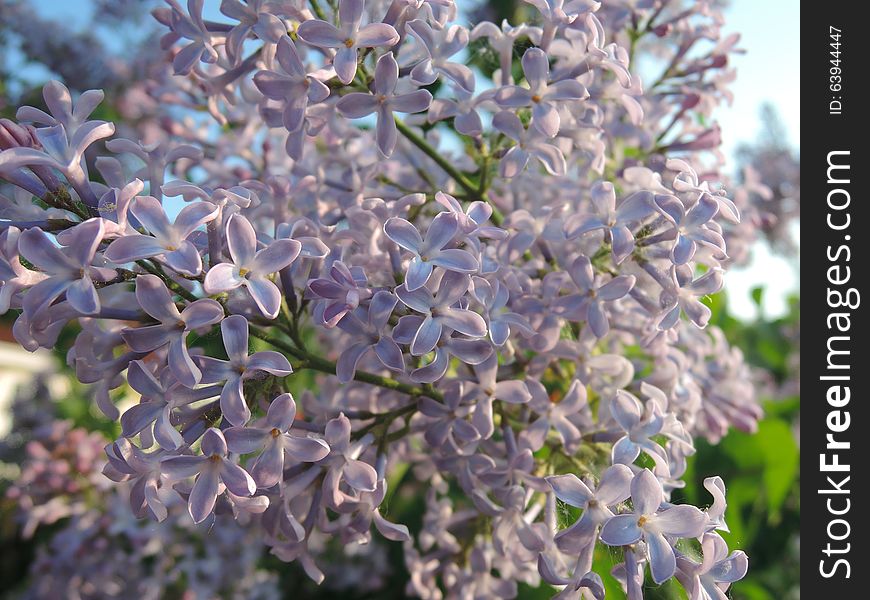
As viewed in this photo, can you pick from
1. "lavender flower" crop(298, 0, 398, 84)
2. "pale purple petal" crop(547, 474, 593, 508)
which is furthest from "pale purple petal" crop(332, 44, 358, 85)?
"pale purple petal" crop(547, 474, 593, 508)

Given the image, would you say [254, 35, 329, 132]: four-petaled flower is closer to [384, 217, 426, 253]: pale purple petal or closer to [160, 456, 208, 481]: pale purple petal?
[384, 217, 426, 253]: pale purple petal

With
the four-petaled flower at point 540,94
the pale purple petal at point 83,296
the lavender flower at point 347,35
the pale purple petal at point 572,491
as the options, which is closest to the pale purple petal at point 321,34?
the lavender flower at point 347,35

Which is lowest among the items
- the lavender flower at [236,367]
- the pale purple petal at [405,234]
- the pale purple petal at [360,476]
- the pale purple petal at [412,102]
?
the pale purple petal at [360,476]

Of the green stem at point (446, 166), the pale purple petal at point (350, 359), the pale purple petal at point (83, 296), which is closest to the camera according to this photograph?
the pale purple petal at point (83, 296)

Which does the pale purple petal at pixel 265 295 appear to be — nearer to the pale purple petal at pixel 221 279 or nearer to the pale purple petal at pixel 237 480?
the pale purple petal at pixel 221 279

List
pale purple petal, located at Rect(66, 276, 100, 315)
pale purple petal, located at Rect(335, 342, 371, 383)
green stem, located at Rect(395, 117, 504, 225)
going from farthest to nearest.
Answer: green stem, located at Rect(395, 117, 504, 225) → pale purple petal, located at Rect(335, 342, 371, 383) → pale purple petal, located at Rect(66, 276, 100, 315)

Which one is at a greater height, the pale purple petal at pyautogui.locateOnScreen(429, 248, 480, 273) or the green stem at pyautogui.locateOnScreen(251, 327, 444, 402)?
the pale purple petal at pyautogui.locateOnScreen(429, 248, 480, 273)

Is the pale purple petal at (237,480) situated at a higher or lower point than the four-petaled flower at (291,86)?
lower

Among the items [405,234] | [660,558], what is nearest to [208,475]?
[405,234]
